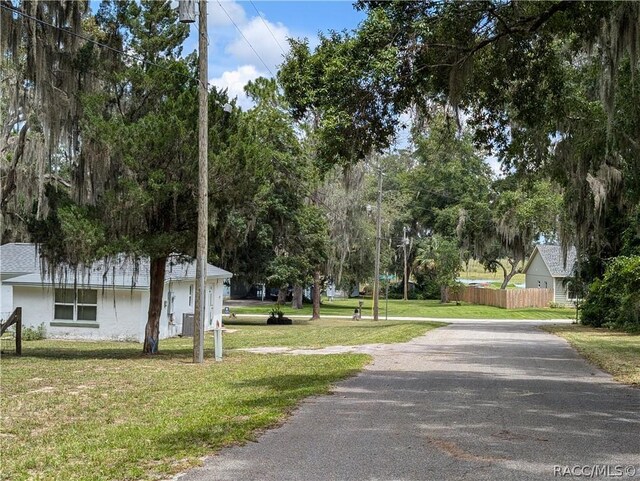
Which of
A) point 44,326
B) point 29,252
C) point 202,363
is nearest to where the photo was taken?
point 202,363

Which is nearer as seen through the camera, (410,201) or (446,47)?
(446,47)

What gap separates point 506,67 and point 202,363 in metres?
8.72

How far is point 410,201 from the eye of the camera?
6556 cm

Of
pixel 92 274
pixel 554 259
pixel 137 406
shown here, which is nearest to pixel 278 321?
pixel 92 274

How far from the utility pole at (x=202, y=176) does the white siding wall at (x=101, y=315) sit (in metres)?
9.96

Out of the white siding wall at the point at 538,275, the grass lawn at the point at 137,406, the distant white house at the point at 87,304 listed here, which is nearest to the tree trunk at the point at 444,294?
the white siding wall at the point at 538,275

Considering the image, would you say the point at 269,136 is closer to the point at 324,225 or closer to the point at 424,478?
the point at 324,225

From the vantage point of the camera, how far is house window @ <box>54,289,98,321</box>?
1016 inches

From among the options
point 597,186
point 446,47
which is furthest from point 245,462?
point 597,186

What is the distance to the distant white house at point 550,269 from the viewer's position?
57.6 meters

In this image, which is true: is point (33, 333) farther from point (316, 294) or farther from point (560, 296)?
point (560, 296)

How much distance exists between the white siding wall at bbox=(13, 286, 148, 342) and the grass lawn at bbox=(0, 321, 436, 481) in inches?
290

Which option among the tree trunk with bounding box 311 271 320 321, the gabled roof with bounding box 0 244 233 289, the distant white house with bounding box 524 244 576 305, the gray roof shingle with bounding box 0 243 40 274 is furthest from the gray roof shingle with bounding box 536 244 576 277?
the gray roof shingle with bounding box 0 243 40 274

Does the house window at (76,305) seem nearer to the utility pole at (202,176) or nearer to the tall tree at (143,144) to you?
the tall tree at (143,144)
